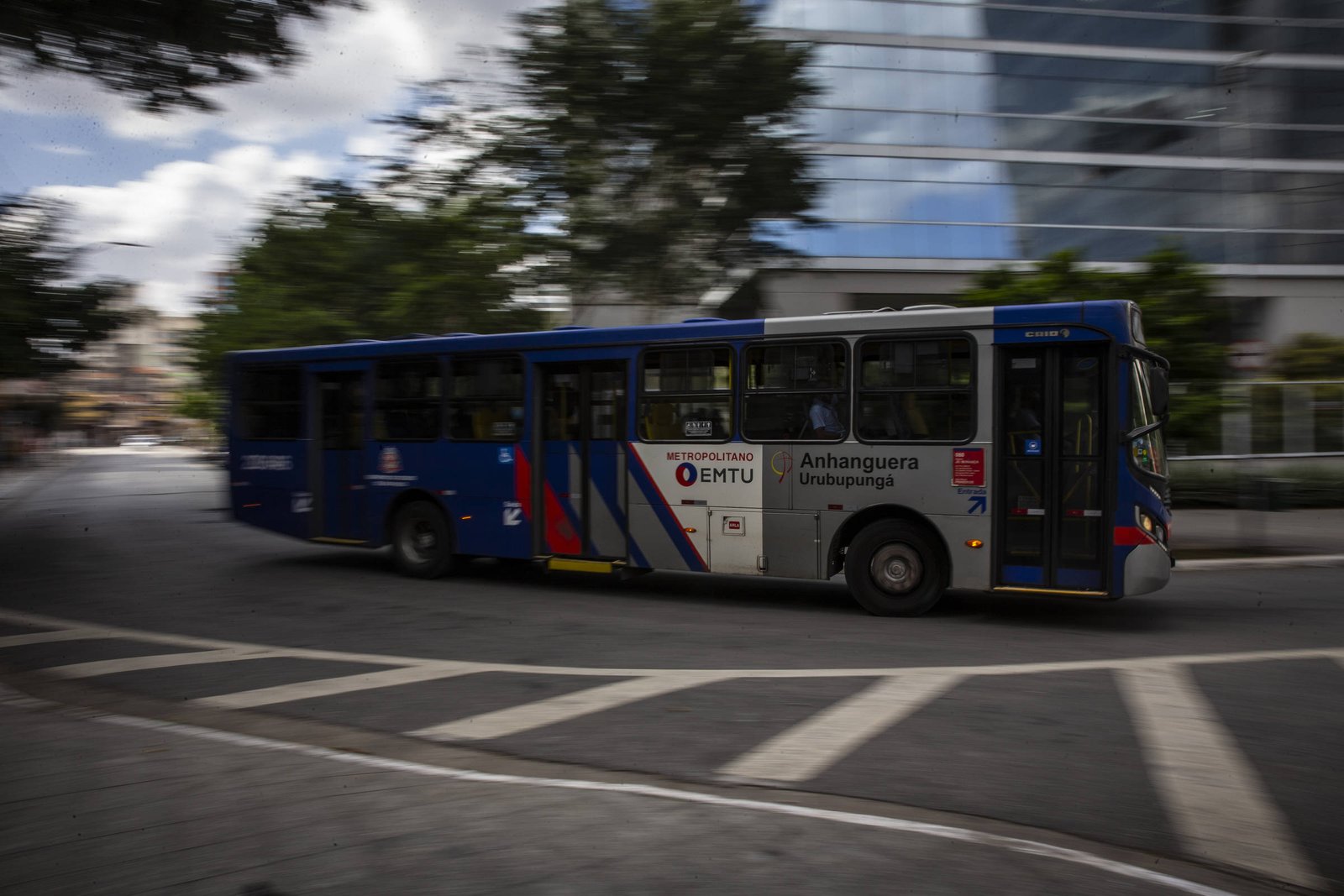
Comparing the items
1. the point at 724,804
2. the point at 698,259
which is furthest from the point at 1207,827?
the point at 698,259

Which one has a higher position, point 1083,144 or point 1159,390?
point 1083,144

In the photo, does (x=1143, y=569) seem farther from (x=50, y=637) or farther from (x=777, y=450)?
(x=50, y=637)

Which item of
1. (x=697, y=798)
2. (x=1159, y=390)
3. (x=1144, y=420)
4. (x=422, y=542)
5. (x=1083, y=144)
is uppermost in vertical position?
(x=1083, y=144)

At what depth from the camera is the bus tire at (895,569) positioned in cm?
988

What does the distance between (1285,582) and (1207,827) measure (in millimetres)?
9038

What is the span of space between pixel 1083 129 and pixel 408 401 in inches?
1046

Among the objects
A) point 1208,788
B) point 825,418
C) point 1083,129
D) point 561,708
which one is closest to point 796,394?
point 825,418

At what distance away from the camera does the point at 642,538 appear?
11.3 metres

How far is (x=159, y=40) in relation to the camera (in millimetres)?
10859

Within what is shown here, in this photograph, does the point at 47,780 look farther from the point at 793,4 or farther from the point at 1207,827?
the point at 793,4

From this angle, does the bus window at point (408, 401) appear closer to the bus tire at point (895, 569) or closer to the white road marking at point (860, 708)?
the white road marking at point (860, 708)

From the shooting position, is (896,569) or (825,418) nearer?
→ (896,569)

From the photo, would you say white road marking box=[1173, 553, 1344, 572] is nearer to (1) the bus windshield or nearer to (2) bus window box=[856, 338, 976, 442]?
(1) the bus windshield

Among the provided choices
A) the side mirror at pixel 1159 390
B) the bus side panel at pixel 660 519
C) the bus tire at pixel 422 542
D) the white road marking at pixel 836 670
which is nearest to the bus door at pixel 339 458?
the bus tire at pixel 422 542
